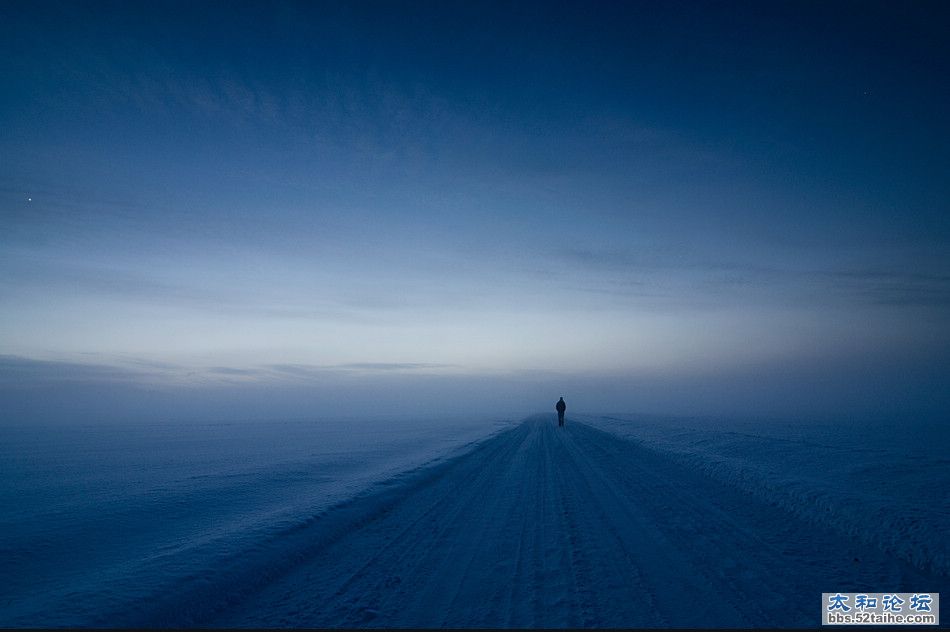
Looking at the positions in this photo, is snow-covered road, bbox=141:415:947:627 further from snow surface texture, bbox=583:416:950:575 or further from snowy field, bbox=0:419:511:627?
snowy field, bbox=0:419:511:627

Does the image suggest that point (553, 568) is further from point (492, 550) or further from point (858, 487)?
point (858, 487)

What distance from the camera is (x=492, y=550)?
651 cm

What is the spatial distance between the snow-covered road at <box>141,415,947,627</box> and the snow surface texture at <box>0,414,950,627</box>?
33 millimetres

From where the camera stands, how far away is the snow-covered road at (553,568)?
4.48 metres

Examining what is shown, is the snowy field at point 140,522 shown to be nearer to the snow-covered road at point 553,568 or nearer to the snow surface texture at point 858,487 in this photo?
the snow-covered road at point 553,568

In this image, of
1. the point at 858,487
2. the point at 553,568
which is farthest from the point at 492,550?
the point at 858,487

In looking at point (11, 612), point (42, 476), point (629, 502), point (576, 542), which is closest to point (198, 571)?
point (11, 612)

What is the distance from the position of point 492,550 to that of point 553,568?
1.22 metres

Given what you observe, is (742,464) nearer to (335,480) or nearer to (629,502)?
(629,502)

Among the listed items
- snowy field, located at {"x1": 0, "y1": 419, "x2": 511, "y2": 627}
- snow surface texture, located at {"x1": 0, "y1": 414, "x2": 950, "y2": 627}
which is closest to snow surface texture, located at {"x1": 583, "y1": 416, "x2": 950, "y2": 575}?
snow surface texture, located at {"x1": 0, "y1": 414, "x2": 950, "y2": 627}

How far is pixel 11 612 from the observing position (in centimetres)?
579

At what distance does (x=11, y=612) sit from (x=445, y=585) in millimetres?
6286

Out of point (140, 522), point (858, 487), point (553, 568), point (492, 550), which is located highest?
point (858, 487)

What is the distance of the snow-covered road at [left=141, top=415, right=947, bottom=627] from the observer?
14.7 ft
